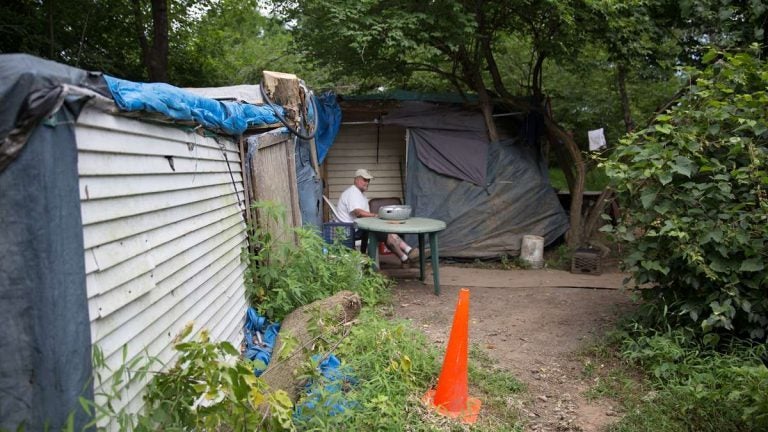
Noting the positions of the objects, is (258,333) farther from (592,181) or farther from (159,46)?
(592,181)

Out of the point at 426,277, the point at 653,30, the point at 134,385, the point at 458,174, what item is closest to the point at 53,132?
the point at 134,385

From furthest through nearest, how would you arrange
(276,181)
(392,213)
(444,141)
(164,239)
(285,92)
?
(444,141) < (392,213) < (285,92) < (276,181) < (164,239)

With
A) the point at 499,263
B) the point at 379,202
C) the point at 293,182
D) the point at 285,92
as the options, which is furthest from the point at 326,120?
the point at 499,263

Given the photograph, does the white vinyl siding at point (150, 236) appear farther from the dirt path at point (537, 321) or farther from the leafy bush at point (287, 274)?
the dirt path at point (537, 321)

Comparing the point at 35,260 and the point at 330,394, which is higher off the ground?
the point at 35,260

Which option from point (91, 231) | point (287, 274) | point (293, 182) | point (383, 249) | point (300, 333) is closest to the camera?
point (91, 231)

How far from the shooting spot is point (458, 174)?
8.68 meters

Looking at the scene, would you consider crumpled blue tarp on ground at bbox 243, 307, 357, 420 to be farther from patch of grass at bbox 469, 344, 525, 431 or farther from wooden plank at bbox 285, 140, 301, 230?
wooden plank at bbox 285, 140, 301, 230

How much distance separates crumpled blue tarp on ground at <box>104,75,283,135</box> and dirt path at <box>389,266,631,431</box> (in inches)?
96.6

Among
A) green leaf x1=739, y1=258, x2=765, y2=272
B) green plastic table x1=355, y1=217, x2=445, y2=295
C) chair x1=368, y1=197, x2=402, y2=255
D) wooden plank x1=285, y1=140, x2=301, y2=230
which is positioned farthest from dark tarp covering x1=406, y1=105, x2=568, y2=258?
green leaf x1=739, y1=258, x2=765, y2=272

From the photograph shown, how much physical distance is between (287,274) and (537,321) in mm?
2584

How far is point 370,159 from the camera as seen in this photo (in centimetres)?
1013

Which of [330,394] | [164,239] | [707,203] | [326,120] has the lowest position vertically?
[330,394]

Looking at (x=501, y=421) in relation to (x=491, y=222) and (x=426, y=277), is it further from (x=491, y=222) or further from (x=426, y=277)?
(x=491, y=222)
